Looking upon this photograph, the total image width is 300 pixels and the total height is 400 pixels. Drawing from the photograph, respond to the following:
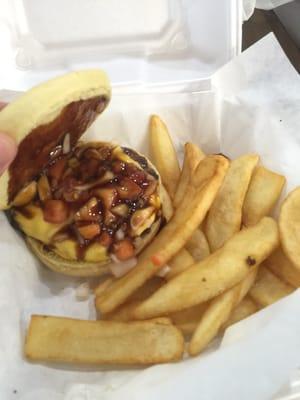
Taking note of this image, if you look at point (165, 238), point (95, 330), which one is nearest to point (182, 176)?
point (165, 238)

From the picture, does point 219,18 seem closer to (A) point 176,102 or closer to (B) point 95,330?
(A) point 176,102

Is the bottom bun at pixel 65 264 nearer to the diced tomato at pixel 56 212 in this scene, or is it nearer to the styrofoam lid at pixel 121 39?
the diced tomato at pixel 56 212

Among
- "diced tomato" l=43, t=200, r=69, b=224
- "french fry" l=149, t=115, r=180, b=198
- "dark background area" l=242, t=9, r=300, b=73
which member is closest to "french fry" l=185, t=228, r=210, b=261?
"french fry" l=149, t=115, r=180, b=198

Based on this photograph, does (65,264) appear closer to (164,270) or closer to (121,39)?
(164,270)

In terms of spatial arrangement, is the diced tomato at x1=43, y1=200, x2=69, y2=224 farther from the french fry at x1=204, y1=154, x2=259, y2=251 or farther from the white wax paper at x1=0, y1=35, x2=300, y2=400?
the french fry at x1=204, y1=154, x2=259, y2=251

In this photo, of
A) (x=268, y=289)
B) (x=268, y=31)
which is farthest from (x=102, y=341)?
(x=268, y=31)

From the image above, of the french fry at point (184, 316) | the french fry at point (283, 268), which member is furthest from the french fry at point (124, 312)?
the french fry at point (283, 268)
